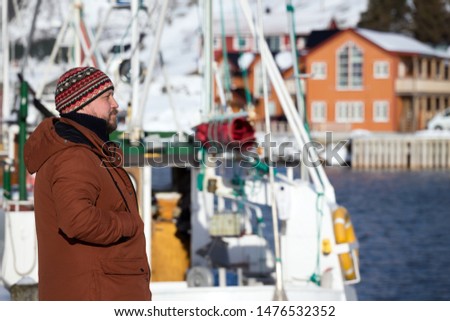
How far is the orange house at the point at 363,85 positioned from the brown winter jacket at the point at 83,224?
2395 inches

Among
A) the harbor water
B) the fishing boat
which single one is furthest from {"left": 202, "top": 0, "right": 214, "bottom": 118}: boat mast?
the harbor water

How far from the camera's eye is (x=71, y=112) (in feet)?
14.2

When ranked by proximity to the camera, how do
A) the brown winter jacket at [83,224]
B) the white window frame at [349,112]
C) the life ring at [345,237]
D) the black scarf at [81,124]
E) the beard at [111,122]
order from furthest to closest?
the white window frame at [349,112], the life ring at [345,237], the beard at [111,122], the black scarf at [81,124], the brown winter jacket at [83,224]

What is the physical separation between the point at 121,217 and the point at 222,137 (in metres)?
6.53

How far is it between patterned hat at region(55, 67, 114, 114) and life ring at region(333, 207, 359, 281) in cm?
600

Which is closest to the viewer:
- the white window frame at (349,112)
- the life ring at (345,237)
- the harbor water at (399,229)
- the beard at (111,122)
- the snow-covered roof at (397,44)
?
the beard at (111,122)

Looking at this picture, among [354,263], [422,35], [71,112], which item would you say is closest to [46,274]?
[71,112]

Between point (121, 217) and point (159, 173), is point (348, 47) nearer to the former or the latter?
point (159, 173)

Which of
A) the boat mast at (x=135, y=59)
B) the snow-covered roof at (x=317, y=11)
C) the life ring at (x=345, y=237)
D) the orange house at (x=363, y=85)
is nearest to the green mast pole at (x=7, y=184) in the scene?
the boat mast at (x=135, y=59)

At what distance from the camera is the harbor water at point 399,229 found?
2420cm

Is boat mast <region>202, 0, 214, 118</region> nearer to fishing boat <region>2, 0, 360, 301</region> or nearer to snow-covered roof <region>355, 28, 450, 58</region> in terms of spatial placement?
fishing boat <region>2, 0, 360, 301</region>

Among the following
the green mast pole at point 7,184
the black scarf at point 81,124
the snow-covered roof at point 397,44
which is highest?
the snow-covered roof at point 397,44

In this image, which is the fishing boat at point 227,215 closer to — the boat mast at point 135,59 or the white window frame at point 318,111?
the boat mast at point 135,59

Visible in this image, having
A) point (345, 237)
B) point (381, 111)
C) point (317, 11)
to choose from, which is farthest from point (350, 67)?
point (317, 11)
